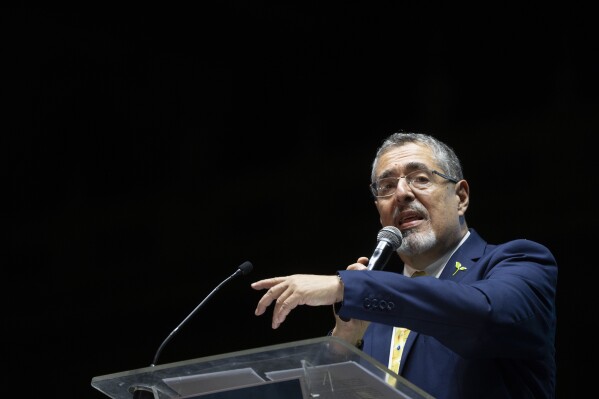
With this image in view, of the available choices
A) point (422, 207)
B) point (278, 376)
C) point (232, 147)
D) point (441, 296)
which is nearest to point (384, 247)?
point (441, 296)

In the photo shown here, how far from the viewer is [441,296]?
197cm

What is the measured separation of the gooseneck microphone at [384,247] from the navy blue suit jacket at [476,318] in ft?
0.57

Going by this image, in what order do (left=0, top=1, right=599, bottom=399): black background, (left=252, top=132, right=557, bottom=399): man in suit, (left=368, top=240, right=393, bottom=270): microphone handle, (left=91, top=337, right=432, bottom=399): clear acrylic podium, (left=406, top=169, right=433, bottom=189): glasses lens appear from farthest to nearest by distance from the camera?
(left=0, top=1, right=599, bottom=399): black background, (left=406, top=169, right=433, bottom=189): glasses lens, (left=368, top=240, right=393, bottom=270): microphone handle, (left=252, top=132, right=557, bottom=399): man in suit, (left=91, top=337, right=432, bottom=399): clear acrylic podium

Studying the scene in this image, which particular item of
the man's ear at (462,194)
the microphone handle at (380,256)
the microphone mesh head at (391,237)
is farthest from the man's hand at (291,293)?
the man's ear at (462,194)

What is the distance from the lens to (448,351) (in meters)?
2.28

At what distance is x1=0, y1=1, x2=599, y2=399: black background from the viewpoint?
4879 millimetres

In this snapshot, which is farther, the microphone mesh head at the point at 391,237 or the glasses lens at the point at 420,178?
the glasses lens at the point at 420,178

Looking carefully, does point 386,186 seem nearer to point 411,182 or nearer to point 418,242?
point 411,182

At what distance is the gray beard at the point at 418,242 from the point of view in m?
2.71

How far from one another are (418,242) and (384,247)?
16.3 inches

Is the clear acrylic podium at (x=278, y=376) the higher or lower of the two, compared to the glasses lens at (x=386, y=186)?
lower

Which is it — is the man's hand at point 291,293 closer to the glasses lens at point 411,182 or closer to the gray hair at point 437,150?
the glasses lens at point 411,182

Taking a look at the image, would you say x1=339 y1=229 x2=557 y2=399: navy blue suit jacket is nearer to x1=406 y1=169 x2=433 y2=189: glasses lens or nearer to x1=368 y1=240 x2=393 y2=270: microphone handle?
x1=368 y1=240 x2=393 y2=270: microphone handle

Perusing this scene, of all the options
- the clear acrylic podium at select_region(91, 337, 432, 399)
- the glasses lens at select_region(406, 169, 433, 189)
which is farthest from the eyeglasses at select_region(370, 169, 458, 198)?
the clear acrylic podium at select_region(91, 337, 432, 399)
